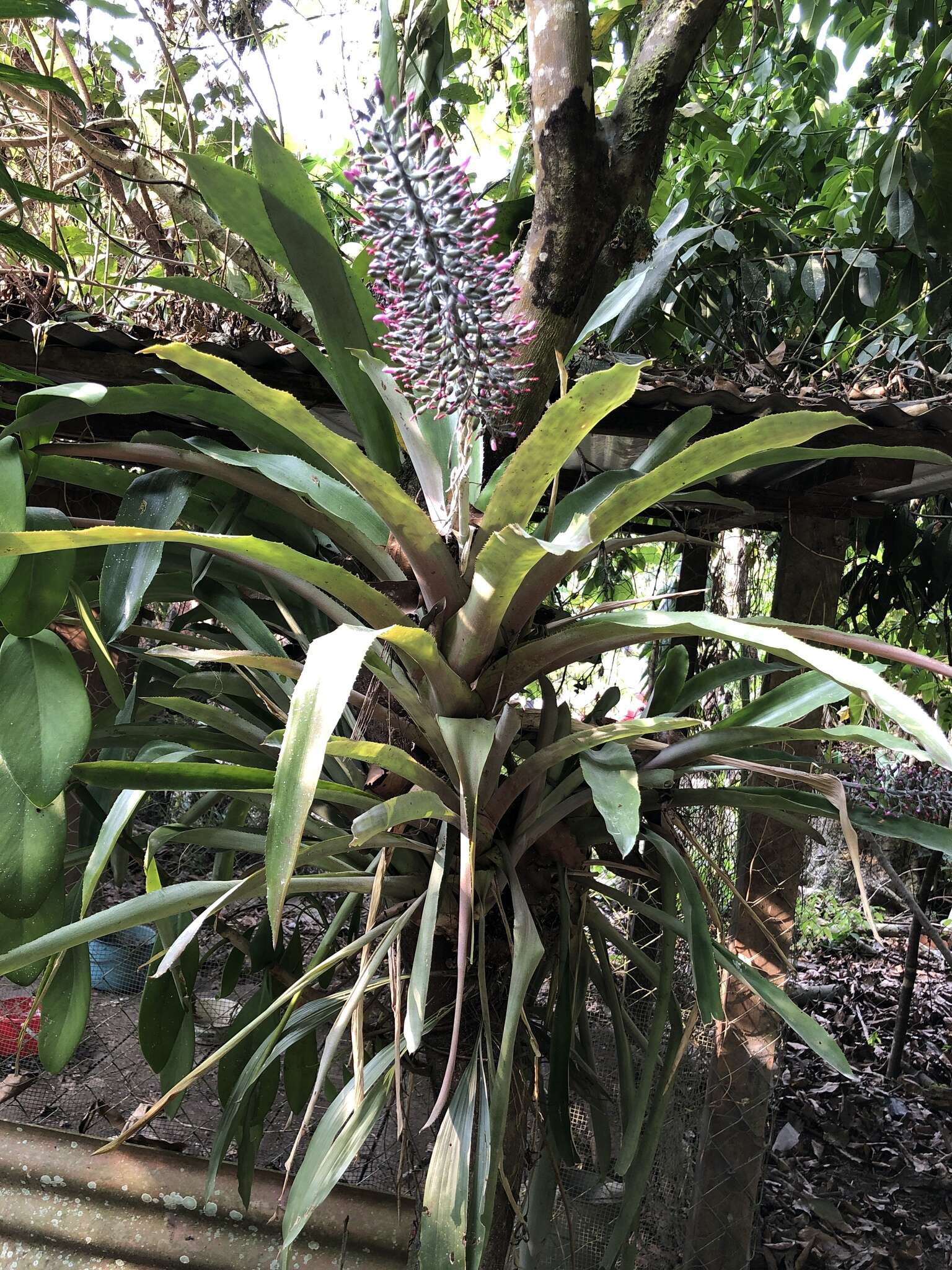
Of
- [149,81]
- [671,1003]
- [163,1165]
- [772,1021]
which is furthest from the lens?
[149,81]

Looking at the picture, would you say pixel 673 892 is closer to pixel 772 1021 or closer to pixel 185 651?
pixel 185 651

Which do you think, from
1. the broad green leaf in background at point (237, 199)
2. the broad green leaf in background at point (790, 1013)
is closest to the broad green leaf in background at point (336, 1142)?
the broad green leaf in background at point (790, 1013)

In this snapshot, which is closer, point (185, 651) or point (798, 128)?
point (185, 651)

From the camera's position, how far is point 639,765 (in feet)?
3.41

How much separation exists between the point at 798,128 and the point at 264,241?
89.1 inches

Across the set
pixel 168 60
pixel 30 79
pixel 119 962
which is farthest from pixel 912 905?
pixel 119 962

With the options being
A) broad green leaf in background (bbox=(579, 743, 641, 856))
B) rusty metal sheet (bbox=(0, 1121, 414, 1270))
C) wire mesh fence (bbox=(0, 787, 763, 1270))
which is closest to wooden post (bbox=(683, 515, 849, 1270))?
wire mesh fence (bbox=(0, 787, 763, 1270))

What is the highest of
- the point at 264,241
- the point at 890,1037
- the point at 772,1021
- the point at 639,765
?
the point at 264,241

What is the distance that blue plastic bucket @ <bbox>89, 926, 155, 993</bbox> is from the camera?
8.34ft

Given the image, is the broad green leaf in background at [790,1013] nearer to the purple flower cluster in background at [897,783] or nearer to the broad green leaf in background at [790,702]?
the broad green leaf in background at [790,702]

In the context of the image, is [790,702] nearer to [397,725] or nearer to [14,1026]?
[397,725]

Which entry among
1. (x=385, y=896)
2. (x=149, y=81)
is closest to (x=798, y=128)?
(x=149, y=81)

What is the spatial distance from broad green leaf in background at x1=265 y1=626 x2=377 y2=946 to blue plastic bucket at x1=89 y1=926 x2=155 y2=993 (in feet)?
7.11

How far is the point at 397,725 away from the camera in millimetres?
956
